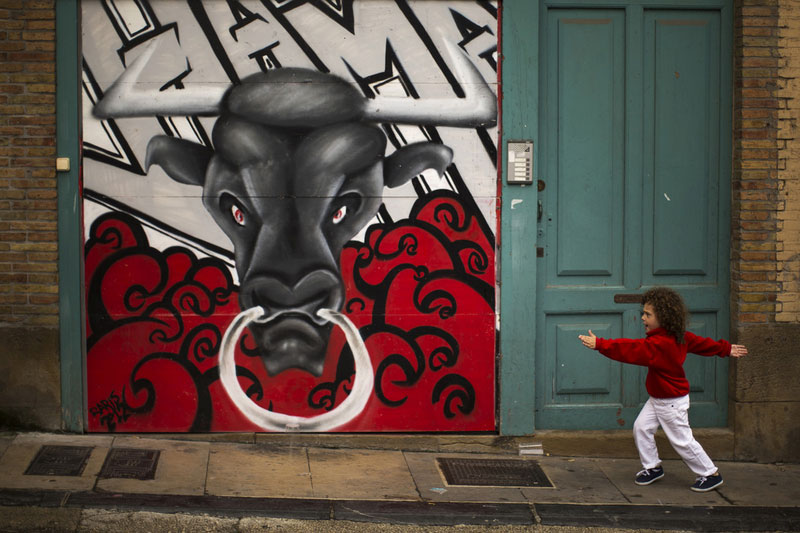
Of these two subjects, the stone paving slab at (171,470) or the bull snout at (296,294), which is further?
→ the bull snout at (296,294)

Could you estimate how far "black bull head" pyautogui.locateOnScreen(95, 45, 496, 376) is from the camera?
657cm

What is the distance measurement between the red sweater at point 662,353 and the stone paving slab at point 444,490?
111 cm

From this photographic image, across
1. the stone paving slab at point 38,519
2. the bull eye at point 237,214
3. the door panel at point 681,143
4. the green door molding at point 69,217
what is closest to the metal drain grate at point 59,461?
the green door molding at point 69,217

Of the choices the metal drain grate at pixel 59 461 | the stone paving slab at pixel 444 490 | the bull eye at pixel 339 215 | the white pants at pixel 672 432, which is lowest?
the stone paving slab at pixel 444 490

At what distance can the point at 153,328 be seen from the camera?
661 cm

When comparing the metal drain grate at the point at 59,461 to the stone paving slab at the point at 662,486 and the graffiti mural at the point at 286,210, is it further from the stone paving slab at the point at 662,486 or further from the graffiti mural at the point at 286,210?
the stone paving slab at the point at 662,486

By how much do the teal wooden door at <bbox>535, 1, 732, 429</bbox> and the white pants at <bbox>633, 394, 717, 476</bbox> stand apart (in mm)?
828

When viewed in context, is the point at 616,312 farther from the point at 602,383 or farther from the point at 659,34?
the point at 659,34

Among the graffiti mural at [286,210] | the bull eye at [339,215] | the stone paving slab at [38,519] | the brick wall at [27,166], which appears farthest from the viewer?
the bull eye at [339,215]

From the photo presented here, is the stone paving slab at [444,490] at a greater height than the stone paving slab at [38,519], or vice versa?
the stone paving slab at [38,519]

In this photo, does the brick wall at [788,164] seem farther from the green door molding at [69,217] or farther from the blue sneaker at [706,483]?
the green door molding at [69,217]

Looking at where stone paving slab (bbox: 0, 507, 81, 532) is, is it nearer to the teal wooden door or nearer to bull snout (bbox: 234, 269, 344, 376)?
bull snout (bbox: 234, 269, 344, 376)

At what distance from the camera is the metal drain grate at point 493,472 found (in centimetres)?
616

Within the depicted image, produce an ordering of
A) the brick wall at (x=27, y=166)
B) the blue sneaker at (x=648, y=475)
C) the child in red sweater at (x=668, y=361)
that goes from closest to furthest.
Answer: the child in red sweater at (x=668, y=361), the blue sneaker at (x=648, y=475), the brick wall at (x=27, y=166)
